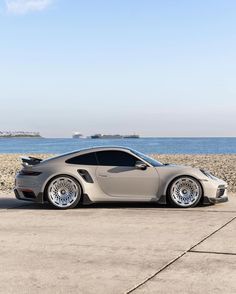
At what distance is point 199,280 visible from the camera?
4.90 m

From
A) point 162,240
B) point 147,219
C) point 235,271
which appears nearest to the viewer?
point 235,271

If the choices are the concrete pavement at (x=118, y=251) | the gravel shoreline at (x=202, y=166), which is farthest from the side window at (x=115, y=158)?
the gravel shoreline at (x=202, y=166)

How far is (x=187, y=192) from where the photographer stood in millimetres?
9914

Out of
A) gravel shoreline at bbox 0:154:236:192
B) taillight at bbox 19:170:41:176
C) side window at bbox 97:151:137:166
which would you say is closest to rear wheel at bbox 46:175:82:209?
taillight at bbox 19:170:41:176

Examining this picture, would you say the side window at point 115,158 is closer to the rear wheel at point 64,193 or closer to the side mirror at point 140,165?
the side mirror at point 140,165

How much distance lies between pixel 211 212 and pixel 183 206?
71 cm

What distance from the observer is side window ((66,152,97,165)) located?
401 inches

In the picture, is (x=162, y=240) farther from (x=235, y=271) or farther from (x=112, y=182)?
(x=112, y=182)

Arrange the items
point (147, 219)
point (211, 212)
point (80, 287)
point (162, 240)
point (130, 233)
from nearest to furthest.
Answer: point (80, 287) < point (162, 240) < point (130, 233) < point (147, 219) < point (211, 212)

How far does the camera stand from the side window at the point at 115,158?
1009 centimetres

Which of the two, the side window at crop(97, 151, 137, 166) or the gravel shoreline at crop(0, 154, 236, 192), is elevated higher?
the side window at crop(97, 151, 137, 166)

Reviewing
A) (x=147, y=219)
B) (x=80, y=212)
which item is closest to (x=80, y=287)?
(x=147, y=219)

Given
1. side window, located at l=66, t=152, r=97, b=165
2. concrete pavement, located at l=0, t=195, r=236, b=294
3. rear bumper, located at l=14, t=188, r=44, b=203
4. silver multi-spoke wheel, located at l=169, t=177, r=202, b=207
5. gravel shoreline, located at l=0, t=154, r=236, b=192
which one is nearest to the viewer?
concrete pavement, located at l=0, t=195, r=236, b=294

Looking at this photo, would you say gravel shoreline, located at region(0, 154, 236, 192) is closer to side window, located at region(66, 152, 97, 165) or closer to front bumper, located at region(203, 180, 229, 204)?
front bumper, located at region(203, 180, 229, 204)
